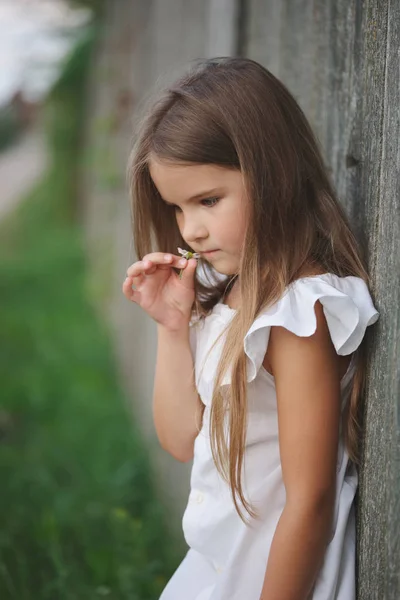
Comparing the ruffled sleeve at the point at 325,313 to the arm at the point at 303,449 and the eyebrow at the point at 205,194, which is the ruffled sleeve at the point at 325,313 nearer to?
the arm at the point at 303,449

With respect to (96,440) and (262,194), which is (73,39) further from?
(262,194)

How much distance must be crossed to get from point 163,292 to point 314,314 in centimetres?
61

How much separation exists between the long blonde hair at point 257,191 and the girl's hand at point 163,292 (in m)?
0.29

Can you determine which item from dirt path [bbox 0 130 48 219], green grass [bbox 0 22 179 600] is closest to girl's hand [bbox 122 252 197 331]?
green grass [bbox 0 22 179 600]

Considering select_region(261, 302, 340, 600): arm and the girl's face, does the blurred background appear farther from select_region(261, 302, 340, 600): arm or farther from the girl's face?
the girl's face

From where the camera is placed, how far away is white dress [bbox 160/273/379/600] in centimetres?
154

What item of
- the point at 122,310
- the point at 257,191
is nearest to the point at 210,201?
the point at 257,191

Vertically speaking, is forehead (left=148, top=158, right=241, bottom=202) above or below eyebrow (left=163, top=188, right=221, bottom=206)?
above

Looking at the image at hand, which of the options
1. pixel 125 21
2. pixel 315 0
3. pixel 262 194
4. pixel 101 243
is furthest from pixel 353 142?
pixel 101 243

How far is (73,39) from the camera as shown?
32.2ft

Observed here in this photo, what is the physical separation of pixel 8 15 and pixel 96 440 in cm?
652

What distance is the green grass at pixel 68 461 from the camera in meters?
3.00

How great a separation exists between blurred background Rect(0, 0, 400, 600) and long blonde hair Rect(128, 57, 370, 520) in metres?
0.09

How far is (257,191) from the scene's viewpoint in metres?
1.68
